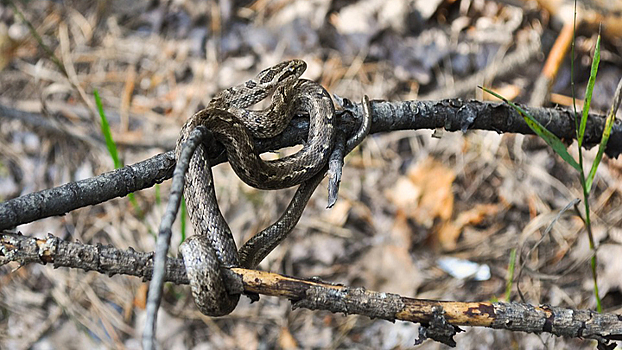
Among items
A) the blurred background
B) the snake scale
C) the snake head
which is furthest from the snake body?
the blurred background

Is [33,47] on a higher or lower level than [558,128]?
higher

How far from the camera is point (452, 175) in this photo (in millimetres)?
5426

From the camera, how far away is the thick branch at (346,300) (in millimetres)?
2066

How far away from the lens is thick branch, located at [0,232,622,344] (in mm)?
2066

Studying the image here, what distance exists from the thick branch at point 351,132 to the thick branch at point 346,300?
0.17 meters

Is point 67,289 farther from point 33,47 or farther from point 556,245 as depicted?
point 556,245

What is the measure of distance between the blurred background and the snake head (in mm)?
1539

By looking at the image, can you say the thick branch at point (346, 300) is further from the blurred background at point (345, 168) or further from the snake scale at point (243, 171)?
the blurred background at point (345, 168)

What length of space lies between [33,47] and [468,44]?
5.25 m

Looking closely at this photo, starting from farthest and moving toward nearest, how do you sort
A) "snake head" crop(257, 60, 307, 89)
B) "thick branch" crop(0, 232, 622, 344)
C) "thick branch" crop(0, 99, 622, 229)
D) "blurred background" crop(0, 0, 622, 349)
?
1. "blurred background" crop(0, 0, 622, 349)
2. "snake head" crop(257, 60, 307, 89)
3. "thick branch" crop(0, 99, 622, 229)
4. "thick branch" crop(0, 232, 622, 344)

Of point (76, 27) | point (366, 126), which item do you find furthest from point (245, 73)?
point (366, 126)

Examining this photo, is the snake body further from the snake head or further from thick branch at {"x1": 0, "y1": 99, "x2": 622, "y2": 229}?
the snake head

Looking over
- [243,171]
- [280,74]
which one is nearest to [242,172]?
[243,171]

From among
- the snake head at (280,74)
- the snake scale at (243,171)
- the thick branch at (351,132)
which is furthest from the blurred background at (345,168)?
the snake scale at (243,171)
